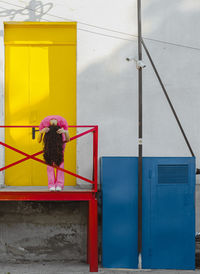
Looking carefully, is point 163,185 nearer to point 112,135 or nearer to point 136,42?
point 112,135

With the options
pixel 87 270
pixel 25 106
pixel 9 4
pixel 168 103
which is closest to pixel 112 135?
pixel 168 103

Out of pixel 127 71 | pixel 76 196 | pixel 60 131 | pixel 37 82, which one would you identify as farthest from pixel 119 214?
pixel 37 82

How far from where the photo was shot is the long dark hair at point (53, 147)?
588cm

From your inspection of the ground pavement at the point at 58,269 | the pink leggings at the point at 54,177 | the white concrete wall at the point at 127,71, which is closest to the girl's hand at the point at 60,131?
the pink leggings at the point at 54,177

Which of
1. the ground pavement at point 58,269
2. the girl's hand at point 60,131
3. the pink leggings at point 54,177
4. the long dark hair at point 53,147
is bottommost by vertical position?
the ground pavement at point 58,269

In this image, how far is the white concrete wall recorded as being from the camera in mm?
6926

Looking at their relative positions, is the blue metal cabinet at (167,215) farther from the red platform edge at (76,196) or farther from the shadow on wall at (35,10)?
the shadow on wall at (35,10)

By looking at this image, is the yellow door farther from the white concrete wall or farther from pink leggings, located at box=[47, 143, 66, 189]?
pink leggings, located at box=[47, 143, 66, 189]

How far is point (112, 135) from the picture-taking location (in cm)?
693

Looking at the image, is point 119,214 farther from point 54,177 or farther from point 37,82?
point 37,82

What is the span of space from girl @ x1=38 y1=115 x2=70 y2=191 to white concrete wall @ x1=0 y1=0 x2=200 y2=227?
2.90 ft

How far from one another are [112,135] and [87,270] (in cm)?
236

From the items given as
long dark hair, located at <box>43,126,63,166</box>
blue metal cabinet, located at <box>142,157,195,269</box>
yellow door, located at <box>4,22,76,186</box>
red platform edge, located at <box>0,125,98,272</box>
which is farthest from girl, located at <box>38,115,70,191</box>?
blue metal cabinet, located at <box>142,157,195,269</box>

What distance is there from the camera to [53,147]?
5.87 m
